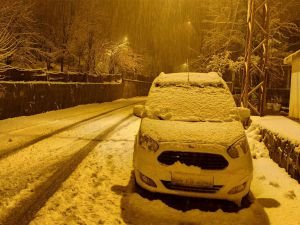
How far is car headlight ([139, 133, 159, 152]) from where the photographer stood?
17.9 ft

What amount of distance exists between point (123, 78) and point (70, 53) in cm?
677

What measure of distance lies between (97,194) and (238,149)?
238 cm

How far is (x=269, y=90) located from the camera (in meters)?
30.9

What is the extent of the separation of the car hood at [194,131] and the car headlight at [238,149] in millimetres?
63

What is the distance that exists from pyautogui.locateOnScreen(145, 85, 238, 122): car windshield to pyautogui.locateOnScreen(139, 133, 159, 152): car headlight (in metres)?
0.87

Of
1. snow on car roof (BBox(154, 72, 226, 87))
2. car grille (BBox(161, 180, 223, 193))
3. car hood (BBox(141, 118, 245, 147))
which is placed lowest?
car grille (BBox(161, 180, 223, 193))

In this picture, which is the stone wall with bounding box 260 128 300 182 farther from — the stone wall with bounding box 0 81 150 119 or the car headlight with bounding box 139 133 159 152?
the stone wall with bounding box 0 81 150 119

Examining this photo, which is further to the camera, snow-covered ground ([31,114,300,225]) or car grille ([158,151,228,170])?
car grille ([158,151,228,170])

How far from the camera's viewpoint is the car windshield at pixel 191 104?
6453 mm

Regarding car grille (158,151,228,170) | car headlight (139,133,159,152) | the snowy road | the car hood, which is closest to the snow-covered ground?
the snowy road

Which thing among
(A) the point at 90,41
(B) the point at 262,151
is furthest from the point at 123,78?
(B) the point at 262,151

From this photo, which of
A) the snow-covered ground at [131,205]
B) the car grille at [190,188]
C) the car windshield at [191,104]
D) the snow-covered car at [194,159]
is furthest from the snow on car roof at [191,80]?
the car grille at [190,188]

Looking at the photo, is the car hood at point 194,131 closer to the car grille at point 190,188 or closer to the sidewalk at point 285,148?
the car grille at point 190,188

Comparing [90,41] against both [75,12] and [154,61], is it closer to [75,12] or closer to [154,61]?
[75,12]
